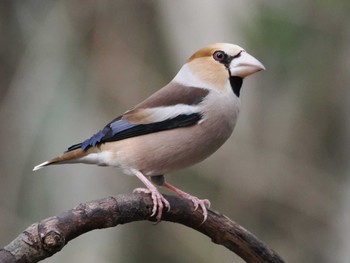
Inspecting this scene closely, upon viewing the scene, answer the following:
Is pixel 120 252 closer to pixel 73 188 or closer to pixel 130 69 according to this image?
pixel 73 188

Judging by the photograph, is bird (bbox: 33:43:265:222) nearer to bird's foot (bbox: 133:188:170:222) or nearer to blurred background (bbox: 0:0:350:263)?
bird's foot (bbox: 133:188:170:222)

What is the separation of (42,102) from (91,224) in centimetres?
229

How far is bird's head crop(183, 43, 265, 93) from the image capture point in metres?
3.31

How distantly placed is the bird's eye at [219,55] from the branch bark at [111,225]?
0.83 metres

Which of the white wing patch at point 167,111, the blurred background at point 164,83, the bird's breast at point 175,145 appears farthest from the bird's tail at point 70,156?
the blurred background at point 164,83

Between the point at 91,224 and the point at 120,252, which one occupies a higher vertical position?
the point at 91,224

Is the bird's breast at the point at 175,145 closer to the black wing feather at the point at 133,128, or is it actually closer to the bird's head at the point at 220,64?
the black wing feather at the point at 133,128

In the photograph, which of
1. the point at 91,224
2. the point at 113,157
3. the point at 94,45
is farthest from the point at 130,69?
the point at 91,224

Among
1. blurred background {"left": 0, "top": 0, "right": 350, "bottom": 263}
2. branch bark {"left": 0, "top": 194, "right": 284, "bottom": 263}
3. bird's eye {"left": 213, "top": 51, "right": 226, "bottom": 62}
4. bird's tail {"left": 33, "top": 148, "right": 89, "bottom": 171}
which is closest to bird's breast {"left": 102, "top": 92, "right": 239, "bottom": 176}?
bird's tail {"left": 33, "top": 148, "right": 89, "bottom": 171}

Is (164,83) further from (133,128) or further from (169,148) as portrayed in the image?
(169,148)

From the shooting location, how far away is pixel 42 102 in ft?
14.8

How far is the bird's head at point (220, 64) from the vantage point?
3309 mm

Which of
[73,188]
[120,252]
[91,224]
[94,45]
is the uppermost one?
[94,45]

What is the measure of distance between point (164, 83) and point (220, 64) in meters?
1.85
